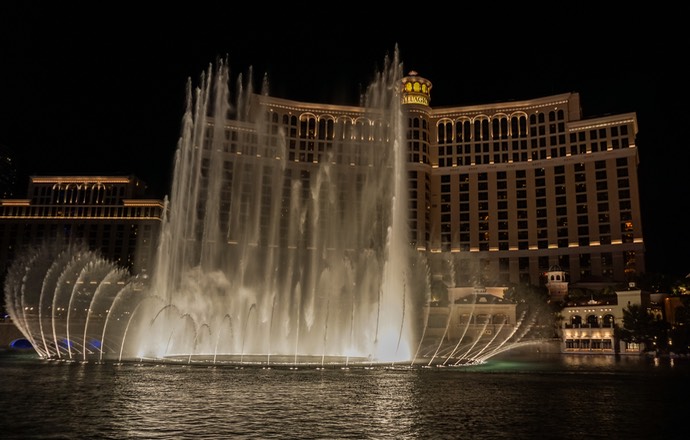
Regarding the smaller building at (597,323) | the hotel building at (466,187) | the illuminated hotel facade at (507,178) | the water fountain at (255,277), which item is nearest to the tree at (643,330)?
the smaller building at (597,323)

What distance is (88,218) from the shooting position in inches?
4697

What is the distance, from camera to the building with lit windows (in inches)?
4589

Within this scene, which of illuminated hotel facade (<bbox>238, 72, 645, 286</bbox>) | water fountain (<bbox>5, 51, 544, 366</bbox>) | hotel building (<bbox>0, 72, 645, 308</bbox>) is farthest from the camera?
hotel building (<bbox>0, 72, 645, 308</bbox>)

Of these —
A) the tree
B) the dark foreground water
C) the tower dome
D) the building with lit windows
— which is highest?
the tower dome

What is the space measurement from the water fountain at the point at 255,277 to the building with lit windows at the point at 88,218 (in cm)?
384

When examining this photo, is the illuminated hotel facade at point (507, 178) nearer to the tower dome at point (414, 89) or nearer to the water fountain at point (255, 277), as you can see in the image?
the tower dome at point (414, 89)

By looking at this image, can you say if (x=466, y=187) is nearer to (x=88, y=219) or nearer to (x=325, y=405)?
(x=88, y=219)

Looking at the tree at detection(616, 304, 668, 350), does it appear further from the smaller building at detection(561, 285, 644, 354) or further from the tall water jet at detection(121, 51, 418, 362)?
the tall water jet at detection(121, 51, 418, 362)

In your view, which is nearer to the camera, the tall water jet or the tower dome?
the tall water jet

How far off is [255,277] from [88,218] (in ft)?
220

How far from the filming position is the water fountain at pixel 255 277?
44.0m

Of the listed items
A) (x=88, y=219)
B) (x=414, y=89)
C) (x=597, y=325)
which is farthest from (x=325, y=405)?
(x=88, y=219)

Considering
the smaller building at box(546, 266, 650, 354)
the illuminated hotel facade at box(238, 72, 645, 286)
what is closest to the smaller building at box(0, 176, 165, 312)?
the illuminated hotel facade at box(238, 72, 645, 286)

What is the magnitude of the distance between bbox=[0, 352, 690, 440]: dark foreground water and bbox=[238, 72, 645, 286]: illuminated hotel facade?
74.9 m
